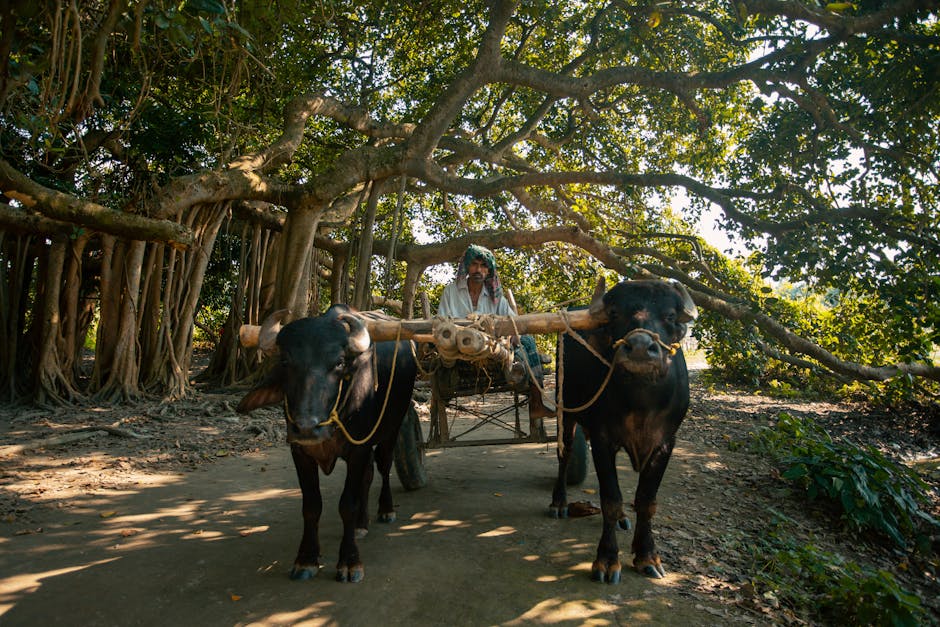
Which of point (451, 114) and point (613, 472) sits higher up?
point (451, 114)

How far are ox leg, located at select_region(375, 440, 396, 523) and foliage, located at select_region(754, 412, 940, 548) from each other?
3.29 m

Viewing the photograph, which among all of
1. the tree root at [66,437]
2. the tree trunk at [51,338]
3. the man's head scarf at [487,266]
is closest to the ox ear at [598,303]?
the man's head scarf at [487,266]

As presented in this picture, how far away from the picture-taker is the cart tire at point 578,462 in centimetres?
530

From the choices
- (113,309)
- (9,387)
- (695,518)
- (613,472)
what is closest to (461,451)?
(695,518)

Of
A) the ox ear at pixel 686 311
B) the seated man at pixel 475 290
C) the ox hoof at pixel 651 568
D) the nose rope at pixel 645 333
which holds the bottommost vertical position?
the ox hoof at pixel 651 568

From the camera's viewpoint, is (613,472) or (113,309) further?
(113,309)

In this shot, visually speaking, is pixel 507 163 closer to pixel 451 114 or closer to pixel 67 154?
pixel 451 114

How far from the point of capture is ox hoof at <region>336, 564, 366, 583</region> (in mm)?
3367

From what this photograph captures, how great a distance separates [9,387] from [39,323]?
3.24 feet

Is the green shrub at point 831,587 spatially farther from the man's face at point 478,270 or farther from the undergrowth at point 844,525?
the man's face at point 478,270

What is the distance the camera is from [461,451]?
7.16 meters

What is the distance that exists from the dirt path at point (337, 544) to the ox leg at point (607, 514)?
0.33ft

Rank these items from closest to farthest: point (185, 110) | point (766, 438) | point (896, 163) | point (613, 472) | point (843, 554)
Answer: point (613, 472) < point (843, 554) < point (766, 438) < point (896, 163) < point (185, 110)

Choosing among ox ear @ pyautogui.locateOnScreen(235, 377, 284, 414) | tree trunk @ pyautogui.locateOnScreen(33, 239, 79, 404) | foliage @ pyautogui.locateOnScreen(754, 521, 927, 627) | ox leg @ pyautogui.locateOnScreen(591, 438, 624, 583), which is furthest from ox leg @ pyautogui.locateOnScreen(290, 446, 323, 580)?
tree trunk @ pyautogui.locateOnScreen(33, 239, 79, 404)
